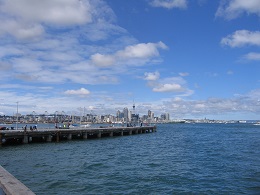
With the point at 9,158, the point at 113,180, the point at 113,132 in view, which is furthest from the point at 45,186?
the point at 113,132

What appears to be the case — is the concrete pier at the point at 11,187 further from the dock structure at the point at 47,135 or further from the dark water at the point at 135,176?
the dock structure at the point at 47,135

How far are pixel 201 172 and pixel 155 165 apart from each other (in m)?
5.35

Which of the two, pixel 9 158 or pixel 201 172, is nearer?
pixel 201 172

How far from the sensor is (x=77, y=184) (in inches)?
826

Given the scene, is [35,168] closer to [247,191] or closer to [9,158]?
[9,158]

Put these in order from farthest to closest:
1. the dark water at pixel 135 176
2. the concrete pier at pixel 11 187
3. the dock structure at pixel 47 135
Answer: the dock structure at pixel 47 135 < the dark water at pixel 135 176 < the concrete pier at pixel 11 187

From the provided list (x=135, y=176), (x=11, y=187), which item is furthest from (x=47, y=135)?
(x=11, y=187)

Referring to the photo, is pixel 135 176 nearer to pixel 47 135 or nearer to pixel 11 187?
pixel 11 187

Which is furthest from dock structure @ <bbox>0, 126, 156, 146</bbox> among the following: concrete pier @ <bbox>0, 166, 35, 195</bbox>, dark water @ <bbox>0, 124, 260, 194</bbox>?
concrete pier @ <bbox>0, 166, 35, 195</bbox>

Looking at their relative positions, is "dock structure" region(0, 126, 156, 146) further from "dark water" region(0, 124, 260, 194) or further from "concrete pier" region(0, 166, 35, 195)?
"concrete pier" region(0, 166, 35, 195)

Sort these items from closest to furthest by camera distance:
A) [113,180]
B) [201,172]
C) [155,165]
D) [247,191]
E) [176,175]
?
1. [247,191]
2. [113,180]
3. [176,175]
4. [201,172]
5. [155,165]

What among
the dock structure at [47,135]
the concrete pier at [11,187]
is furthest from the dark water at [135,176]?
the dock structure at [47,135]

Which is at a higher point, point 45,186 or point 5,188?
point 5,188

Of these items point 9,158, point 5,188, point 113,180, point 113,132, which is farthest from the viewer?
point 113,132
